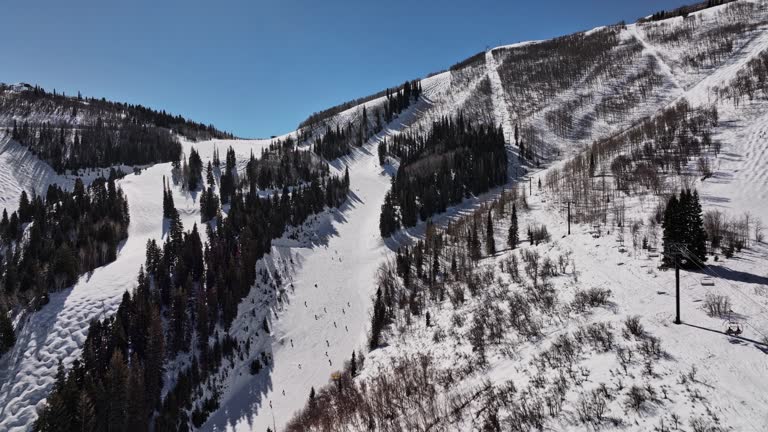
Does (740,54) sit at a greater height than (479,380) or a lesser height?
greater

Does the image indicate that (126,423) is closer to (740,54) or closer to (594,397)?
(594,397)

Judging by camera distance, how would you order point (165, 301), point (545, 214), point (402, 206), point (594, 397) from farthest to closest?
point (402, 206), point (545, 214), point (165, 301), point (594, 397)

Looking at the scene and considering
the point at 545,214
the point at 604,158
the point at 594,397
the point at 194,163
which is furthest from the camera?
the point at 194,163

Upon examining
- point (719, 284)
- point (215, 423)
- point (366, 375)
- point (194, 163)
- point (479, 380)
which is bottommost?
point (215, 423)

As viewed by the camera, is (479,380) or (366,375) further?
(366,375)

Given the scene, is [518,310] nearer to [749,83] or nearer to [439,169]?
[439,169]

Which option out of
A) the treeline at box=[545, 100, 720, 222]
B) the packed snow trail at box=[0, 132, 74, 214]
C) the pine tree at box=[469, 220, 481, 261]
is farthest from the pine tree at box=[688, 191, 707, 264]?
the packed snow trail at box=[0, 132, 74, 214]

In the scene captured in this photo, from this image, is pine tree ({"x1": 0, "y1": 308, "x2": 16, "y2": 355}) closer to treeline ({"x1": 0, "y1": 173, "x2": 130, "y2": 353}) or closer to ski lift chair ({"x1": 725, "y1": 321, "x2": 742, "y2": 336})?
treeline ({"x1": 0, "y1": 173, "x2": 130, "y2": 353})

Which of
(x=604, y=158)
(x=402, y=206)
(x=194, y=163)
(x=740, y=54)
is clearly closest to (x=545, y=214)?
(x=604, y=158)
